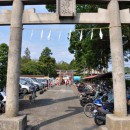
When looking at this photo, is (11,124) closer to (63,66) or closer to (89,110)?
(89,110)

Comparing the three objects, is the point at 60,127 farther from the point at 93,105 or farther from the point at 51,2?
the point at 51,2

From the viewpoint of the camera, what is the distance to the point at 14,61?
9602mm

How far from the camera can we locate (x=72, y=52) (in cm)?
4900

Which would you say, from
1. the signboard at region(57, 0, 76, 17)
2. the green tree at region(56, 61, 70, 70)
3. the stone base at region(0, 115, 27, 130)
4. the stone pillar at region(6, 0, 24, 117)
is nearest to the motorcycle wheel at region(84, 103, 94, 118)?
the stone pillar at region(6, 0, 24, 117)

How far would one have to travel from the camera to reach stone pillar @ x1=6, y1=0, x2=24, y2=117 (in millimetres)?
9438

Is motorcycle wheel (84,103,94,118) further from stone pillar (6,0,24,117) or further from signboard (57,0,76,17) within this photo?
signboard (57,0,76,17)

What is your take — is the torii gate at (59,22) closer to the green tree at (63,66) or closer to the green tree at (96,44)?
the green tree at (96,44)

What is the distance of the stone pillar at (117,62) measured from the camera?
9.39m

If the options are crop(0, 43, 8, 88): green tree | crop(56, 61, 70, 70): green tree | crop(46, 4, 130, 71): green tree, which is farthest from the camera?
crop(56, 61, 70, 70): green tree

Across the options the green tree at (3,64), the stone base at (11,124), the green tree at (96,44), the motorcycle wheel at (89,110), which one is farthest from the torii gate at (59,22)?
the green tree at (96,44)

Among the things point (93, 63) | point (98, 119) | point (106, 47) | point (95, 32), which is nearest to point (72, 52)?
point (93, 63)

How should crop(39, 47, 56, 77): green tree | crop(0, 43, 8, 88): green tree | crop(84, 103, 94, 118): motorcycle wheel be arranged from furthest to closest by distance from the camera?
crop(39, 47, 56, 77): green tree
crop(0, 43, 8, 88): green tree
crop(84, 103, 94, 118): motorcycle wheel

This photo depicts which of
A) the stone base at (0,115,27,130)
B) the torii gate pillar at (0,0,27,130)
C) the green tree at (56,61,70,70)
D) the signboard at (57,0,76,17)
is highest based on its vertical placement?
the green tree at (56,61,70,70)

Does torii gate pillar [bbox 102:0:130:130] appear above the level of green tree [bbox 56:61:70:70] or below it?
below
